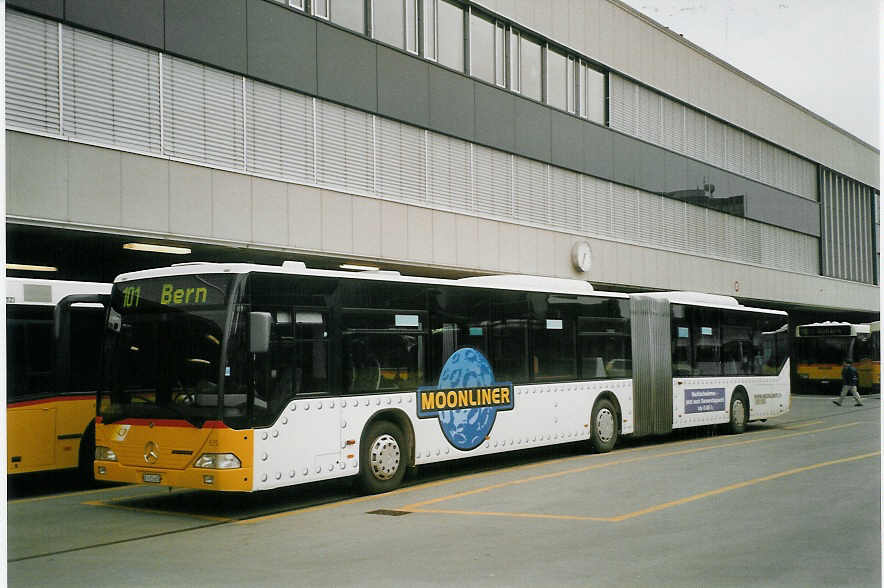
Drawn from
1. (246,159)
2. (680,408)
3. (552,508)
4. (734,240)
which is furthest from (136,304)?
(734,240)

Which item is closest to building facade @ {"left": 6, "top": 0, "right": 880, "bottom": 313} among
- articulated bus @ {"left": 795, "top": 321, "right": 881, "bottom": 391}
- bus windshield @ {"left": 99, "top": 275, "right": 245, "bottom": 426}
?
articulated bus @ {"left": 795, "top": 321, "right": 881, "bottom": 391}

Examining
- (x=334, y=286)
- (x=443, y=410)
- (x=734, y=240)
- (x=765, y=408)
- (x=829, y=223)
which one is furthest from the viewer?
(x=829, y=223)

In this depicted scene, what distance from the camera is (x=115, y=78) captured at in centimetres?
1594

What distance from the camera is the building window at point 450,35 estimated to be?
22984mm

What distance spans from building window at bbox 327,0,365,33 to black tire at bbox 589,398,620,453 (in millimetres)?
9636

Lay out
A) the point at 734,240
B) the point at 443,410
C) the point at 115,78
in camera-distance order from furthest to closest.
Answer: the point at 734,240
the point at 115,78
the point at 443,410

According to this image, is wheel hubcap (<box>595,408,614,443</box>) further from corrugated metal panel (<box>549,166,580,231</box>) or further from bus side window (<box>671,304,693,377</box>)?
corrugated metal panel (<box>549,166,580,231</box>)

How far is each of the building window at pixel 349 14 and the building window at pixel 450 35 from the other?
265 cm

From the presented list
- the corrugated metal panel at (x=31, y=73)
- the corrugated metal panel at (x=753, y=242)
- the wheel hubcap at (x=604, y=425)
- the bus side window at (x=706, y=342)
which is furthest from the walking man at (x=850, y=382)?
the corrugated metal panel at (x=31, y=73)

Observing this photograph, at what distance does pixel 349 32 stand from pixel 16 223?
870 cm

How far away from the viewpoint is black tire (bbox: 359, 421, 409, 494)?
1259 cm

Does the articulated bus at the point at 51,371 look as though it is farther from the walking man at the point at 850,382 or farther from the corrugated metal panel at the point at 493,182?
the walking man at the point at 850,382

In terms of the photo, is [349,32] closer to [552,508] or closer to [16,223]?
[16,223]

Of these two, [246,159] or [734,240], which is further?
[734,240]
